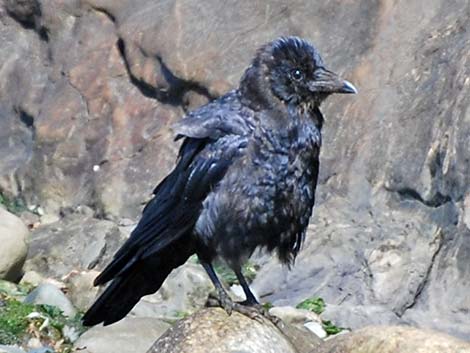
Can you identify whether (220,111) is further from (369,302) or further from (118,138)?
(118,138)

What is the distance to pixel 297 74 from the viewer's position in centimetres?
680

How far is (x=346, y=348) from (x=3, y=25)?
311 inches

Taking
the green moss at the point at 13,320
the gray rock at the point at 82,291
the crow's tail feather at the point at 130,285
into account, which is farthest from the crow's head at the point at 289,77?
the gray rock at the point at 82,291

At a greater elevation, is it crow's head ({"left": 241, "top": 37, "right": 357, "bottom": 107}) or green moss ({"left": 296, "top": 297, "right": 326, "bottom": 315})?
crow's head ({"left": 241, "top": 37, "right": 357, "bottom": 107})

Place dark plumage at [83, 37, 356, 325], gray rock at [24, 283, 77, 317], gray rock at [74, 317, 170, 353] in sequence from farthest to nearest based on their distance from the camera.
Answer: gray rock at [24, 283, 77, 317] → gray rock at [74, 317, 170, 353] → dark plumage at [83, 37, 356, 325]

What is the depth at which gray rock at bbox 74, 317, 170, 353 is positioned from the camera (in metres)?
9.00

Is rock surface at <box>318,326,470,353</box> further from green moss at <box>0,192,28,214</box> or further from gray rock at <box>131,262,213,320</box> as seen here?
green moss at <box>0,192,28,214</box>

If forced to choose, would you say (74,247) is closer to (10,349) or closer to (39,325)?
(39,325)

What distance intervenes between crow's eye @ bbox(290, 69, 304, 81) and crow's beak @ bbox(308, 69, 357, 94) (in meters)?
0.06

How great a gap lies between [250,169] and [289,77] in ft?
1.67

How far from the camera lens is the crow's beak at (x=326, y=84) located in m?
6.76

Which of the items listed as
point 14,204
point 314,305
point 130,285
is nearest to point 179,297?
point 314,305

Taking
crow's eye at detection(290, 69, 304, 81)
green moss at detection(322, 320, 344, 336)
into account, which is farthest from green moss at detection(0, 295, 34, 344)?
crow's eye at detection(290, 69, 304, 81)

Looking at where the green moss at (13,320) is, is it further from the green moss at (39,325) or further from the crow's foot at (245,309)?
the crow's foot at (245,309)
